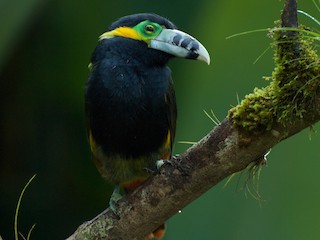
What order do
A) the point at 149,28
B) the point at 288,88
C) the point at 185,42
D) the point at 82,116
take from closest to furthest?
the point at 288,88 → the point at 185,42 → the point at 149,28 → the point at 82,116

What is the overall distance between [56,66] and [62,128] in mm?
383

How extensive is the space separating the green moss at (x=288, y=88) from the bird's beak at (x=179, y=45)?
642mm

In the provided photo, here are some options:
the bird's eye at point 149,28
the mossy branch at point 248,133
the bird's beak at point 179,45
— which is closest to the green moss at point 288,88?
the mossy branch at point 248,133

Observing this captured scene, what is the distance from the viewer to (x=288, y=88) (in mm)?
2207

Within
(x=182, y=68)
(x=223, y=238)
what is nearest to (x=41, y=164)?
(x=182, y=68)

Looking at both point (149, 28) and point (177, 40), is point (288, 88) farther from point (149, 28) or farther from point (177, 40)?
point (149, 28)

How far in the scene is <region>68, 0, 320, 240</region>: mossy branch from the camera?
2.19 meters

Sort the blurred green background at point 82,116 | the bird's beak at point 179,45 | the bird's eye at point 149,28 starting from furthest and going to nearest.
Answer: the blurred green background at point 82,116
the bird's eye at point 149,28
the bird's beak at point 179,45

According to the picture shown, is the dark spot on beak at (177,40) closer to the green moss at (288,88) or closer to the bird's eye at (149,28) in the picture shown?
the bird's eye at (149,28)

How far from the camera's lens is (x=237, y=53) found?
3766 mm

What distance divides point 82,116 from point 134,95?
161 cm

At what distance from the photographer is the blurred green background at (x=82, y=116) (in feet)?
11.8

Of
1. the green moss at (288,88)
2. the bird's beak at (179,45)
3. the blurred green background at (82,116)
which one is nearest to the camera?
the green moss at (288,88)

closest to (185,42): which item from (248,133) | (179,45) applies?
(179,45)
